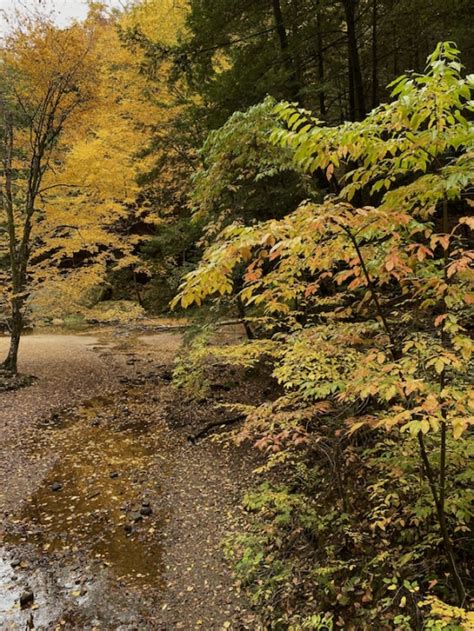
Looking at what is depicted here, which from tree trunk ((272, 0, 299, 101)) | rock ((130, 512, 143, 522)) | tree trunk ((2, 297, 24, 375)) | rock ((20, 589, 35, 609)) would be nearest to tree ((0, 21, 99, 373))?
tree trunk ((2, 297, 24, 375))

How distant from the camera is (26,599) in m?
4.13

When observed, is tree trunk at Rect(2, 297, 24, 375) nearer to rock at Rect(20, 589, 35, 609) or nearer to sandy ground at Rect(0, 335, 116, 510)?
sandy ground at Rect(0, 335, 116, 510)

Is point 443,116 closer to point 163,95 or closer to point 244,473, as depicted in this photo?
point 244,473

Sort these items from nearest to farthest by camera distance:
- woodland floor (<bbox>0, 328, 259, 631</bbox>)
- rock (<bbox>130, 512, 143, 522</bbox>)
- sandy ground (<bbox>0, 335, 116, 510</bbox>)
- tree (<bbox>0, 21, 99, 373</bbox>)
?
woodland floor (<bbox>0, 328, 259, 631</bbox>)
rock (<bbox>130, 512, 143, 522</bbox>)
sandy ground (<bbox>0, 335, 116, 510</bbox>)
tree (<bbox>0, 21, 99, 373</bbox>)

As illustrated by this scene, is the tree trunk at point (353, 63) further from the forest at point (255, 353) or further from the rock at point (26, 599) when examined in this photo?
the rock at point (26, 599)

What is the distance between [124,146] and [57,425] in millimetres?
10263

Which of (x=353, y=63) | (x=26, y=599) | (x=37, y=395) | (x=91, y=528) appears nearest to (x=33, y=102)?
(x=37, y=395)

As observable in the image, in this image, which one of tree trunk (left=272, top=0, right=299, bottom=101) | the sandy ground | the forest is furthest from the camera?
tree trunk (left=272, top=0, right=299, bottom=101)

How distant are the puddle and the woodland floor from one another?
0.6 inches

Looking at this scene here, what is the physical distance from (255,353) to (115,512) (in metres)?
3.03

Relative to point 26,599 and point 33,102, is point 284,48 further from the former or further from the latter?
point 26,599

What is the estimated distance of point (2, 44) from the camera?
9.92m

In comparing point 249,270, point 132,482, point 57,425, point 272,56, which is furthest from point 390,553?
point 272,56

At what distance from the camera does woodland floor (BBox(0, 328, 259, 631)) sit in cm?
404
